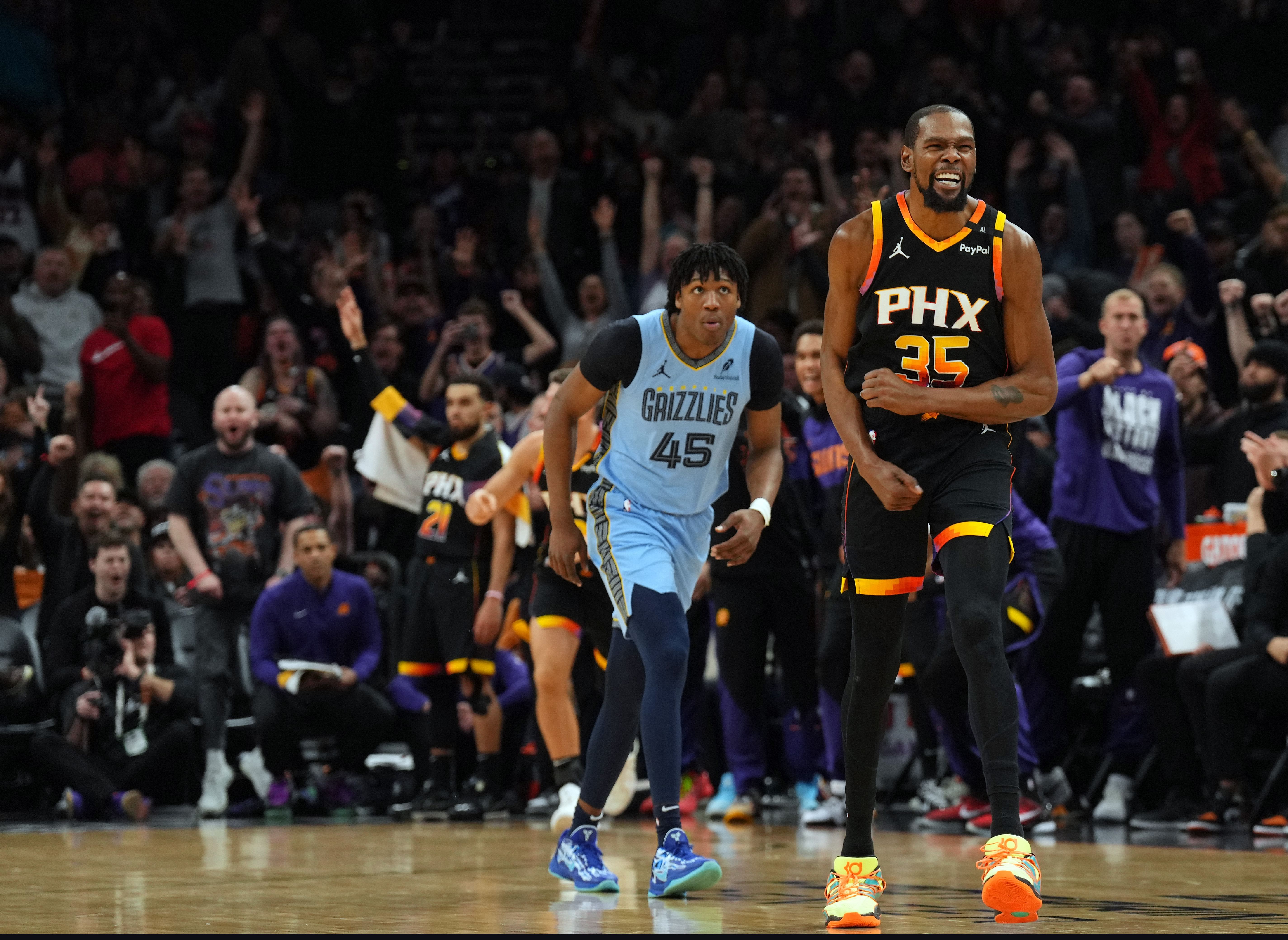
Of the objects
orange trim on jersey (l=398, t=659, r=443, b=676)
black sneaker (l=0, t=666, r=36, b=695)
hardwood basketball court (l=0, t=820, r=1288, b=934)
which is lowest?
hardwood basketball court (l=0, t=820, r=1288, b=934)

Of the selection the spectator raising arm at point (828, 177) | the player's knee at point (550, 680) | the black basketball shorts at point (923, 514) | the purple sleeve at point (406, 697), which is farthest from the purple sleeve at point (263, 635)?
the black basketball shorts at point (923, 514)

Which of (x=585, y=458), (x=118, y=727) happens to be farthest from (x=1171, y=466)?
(x=118, y=727)

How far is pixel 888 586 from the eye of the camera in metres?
4.54

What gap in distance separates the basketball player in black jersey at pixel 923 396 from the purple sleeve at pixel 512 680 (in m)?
5.34

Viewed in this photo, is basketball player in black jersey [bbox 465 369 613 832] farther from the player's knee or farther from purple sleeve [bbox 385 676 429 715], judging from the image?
purple sleeve [bbox 385 676 429 715]

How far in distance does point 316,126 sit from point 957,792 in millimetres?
8970

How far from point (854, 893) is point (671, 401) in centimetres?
172

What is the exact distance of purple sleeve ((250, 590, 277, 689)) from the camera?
9742mm

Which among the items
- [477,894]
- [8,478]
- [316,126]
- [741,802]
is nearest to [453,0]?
[316,126]

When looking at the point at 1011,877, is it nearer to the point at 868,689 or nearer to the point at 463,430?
the point at 868,689

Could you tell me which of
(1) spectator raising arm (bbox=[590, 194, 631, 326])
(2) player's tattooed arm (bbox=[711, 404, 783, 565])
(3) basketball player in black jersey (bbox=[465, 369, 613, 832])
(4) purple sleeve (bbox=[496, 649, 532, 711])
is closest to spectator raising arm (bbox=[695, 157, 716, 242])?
(1) spectator raising arm (bbox=[590, 194, 631, 326])

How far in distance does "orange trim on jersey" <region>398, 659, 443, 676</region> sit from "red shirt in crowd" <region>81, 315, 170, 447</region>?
3501 mm

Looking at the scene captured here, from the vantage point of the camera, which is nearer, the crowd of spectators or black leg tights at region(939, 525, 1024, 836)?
black leg tights at region(939, 525, 1024, 836)

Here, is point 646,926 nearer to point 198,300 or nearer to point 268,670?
point 268,670
